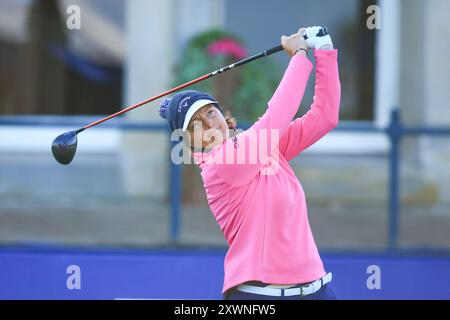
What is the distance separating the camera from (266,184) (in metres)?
2.73

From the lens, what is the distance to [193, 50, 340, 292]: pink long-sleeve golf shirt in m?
2.65

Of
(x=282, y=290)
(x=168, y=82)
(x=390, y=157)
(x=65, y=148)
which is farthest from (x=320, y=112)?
(x=168, y=82)

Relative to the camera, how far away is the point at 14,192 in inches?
303

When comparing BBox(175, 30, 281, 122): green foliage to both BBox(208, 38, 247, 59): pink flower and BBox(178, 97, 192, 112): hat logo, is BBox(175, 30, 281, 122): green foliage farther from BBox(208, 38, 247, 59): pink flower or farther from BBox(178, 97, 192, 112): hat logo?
BBox(178, 97, 192, 112): hat logo

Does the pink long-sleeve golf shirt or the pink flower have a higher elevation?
the pink flower

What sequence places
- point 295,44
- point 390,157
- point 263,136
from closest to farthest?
point 263,136, point 295,44, point 390,157

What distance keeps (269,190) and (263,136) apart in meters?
0.17

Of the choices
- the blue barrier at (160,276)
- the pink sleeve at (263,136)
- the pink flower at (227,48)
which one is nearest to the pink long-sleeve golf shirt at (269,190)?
the pink sleeve at (263,136)

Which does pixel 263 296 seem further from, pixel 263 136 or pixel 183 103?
pixel 183 103

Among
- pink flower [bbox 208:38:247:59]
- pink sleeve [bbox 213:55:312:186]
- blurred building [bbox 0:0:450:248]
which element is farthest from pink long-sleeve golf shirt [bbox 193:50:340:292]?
blurred building [bbox 0:0:450:248]

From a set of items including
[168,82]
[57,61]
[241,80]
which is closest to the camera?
[241,80]

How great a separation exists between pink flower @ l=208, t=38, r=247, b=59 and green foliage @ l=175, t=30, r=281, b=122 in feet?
0.10

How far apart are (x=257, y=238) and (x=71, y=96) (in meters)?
5.73

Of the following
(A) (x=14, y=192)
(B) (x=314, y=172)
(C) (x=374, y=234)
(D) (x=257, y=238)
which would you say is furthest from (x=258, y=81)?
(D) (x=257, y=238)
